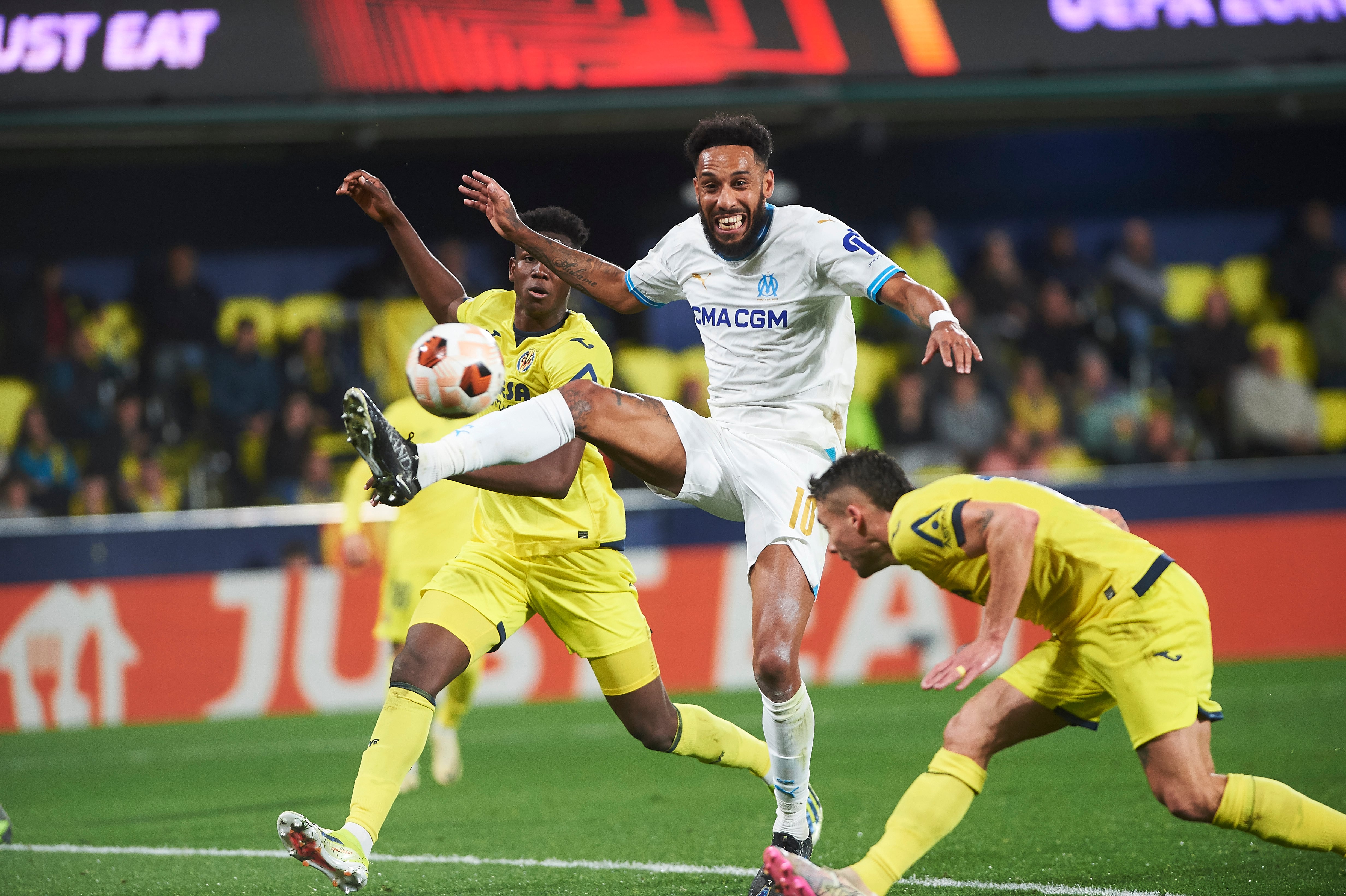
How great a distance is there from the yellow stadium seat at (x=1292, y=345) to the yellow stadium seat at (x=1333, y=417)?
0.23 m

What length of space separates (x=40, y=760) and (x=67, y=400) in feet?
14.7

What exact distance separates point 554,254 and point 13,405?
953cm

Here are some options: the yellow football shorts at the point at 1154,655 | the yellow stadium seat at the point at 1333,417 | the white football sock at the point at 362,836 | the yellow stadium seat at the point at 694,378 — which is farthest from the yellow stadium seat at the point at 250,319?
the yellow football shorts at the point at 1154,655

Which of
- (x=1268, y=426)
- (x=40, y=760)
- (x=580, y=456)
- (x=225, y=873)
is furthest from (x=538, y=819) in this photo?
(x=1268, y=426)

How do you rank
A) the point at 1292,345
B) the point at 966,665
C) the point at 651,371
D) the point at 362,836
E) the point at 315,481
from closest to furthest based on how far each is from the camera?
1. the point at 966,665
2. the point at 362,836
3. the point at 315,481
4. the point at 651,371
5. the point at 1292,345

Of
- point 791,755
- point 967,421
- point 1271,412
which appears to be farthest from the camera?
point 1271,412

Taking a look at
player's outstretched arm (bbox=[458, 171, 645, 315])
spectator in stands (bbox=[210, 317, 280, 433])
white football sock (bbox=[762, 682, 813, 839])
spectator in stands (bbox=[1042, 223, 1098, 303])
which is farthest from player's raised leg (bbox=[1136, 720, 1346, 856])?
spectator in stands (bbox=[1042, 223, 1098, 303])

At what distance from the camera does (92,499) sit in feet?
40.9

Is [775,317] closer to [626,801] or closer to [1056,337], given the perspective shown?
[626,801]

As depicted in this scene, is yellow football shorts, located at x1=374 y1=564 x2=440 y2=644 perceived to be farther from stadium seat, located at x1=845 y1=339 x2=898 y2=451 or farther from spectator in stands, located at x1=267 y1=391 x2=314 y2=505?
stadium seat, located at x1=845 y1=339 x2=898 y2=451

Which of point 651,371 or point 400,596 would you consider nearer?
point 400,596

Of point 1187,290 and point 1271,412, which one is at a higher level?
point 1187,290

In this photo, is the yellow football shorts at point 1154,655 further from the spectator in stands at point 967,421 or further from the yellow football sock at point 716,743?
the spectator in stands at point 967,421

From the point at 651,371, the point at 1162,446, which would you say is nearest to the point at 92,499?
the point at 651,371
